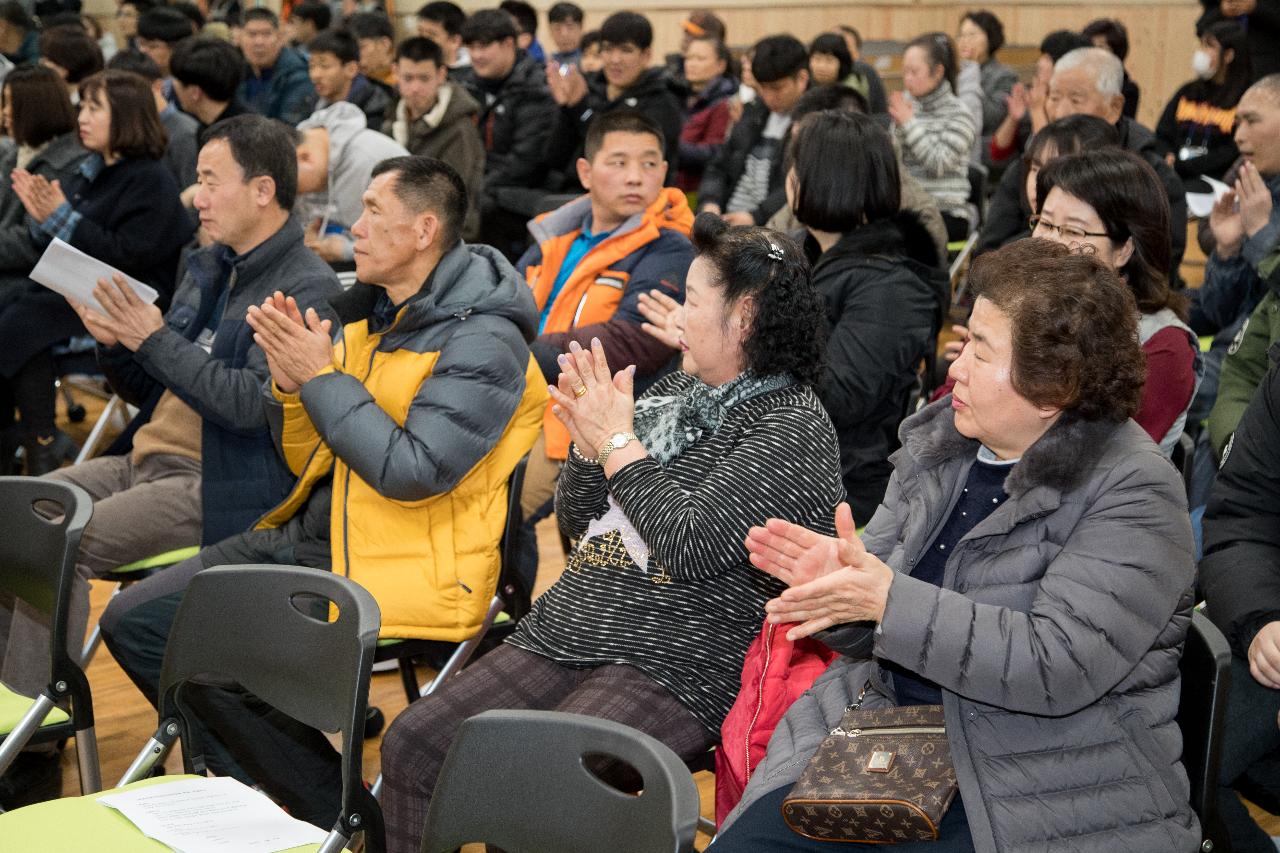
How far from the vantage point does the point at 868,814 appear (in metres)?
1.72

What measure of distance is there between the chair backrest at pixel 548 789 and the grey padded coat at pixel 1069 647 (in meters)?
0.44

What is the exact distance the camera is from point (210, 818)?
1879mm

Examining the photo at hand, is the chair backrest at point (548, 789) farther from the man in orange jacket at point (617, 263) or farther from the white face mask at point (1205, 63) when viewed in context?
the white face mask at point (1205, 63)

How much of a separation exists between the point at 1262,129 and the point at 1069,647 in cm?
266

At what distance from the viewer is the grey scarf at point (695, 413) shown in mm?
2303

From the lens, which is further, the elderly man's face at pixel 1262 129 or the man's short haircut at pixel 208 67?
the man's short haircut at pixel 208 67

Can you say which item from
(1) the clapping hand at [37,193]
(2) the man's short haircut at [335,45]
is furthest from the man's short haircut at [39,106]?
(2) the man's short haircut at [335,45]

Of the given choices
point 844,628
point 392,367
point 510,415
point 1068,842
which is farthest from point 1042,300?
point 392,367

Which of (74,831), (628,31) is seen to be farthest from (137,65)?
(74,831)

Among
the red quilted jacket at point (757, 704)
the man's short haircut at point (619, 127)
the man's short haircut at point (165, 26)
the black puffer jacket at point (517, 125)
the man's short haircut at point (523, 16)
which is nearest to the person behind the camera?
the red quilted jacket at point (757, 704)

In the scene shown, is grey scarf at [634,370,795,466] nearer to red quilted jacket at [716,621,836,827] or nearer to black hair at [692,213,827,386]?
black hair at [692,213,827,386]

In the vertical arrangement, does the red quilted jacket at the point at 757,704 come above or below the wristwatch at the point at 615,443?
below

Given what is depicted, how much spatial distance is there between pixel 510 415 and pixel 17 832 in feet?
3.86

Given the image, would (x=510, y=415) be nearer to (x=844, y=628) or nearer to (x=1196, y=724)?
(x=844, y=628)
